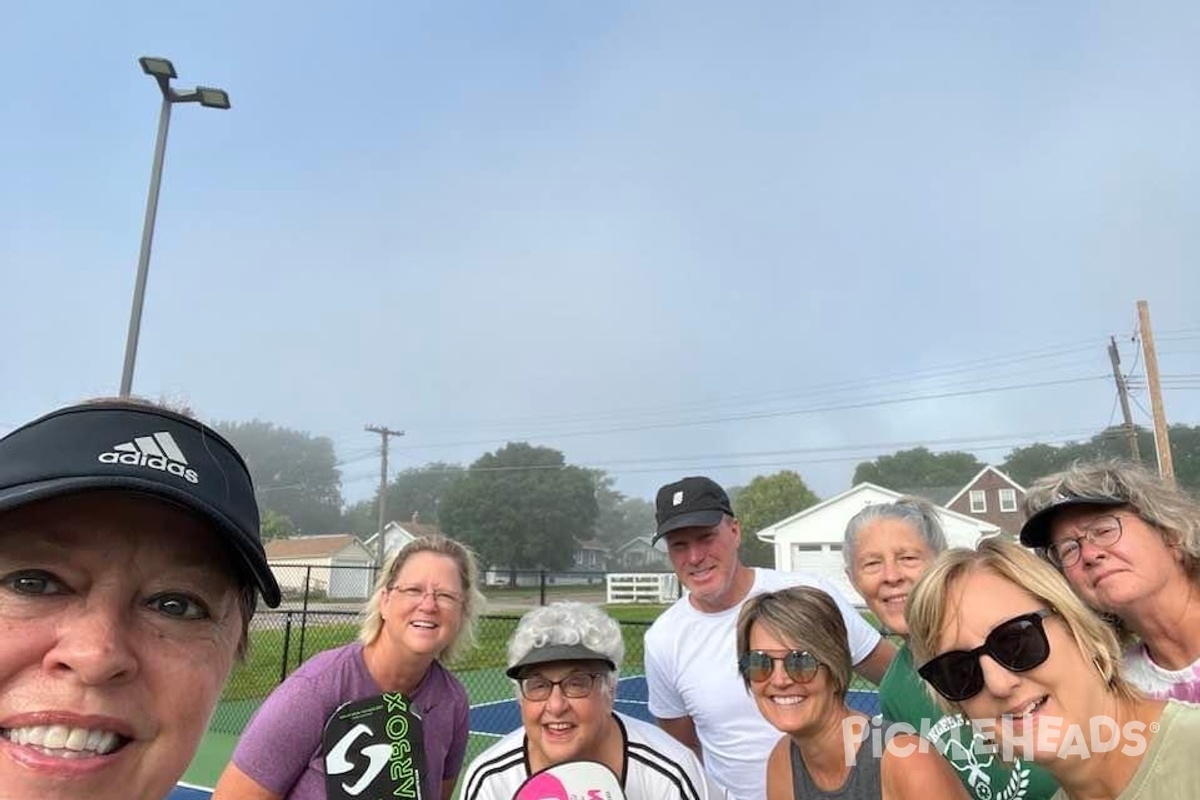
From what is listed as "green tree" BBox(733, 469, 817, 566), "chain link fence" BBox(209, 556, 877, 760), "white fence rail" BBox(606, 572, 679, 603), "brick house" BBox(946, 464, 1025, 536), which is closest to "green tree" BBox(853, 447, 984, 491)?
"green tree" BBox(733, 469, 817, 566)

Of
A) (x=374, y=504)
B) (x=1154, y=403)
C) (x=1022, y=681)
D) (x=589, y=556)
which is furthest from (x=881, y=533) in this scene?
(x=374, y=504)

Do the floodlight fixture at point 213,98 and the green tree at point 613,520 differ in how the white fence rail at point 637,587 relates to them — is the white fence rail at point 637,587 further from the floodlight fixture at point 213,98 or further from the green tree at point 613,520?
the green tree at point 613,520

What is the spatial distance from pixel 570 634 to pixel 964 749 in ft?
4.53

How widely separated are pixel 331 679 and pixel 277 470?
429ft

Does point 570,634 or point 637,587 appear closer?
point 570,634

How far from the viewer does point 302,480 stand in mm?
124688

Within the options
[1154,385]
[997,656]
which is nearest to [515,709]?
[997,656]

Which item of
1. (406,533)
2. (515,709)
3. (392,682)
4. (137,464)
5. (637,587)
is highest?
(406,533)

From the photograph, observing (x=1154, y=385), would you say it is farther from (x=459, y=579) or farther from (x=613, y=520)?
(x=613, y=520)

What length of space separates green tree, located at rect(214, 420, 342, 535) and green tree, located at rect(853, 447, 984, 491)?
81.8 meters

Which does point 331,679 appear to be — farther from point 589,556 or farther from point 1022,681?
point 589,556

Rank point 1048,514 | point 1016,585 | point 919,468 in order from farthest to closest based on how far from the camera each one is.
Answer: point 919,468 < point 1048,514 < point 1016,585

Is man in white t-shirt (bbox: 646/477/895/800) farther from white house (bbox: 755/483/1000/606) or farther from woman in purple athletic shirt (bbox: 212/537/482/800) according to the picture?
Answer: white house (bbox: 755/483/1000/606)

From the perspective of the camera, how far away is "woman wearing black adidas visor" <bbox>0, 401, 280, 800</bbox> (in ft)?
3.51
